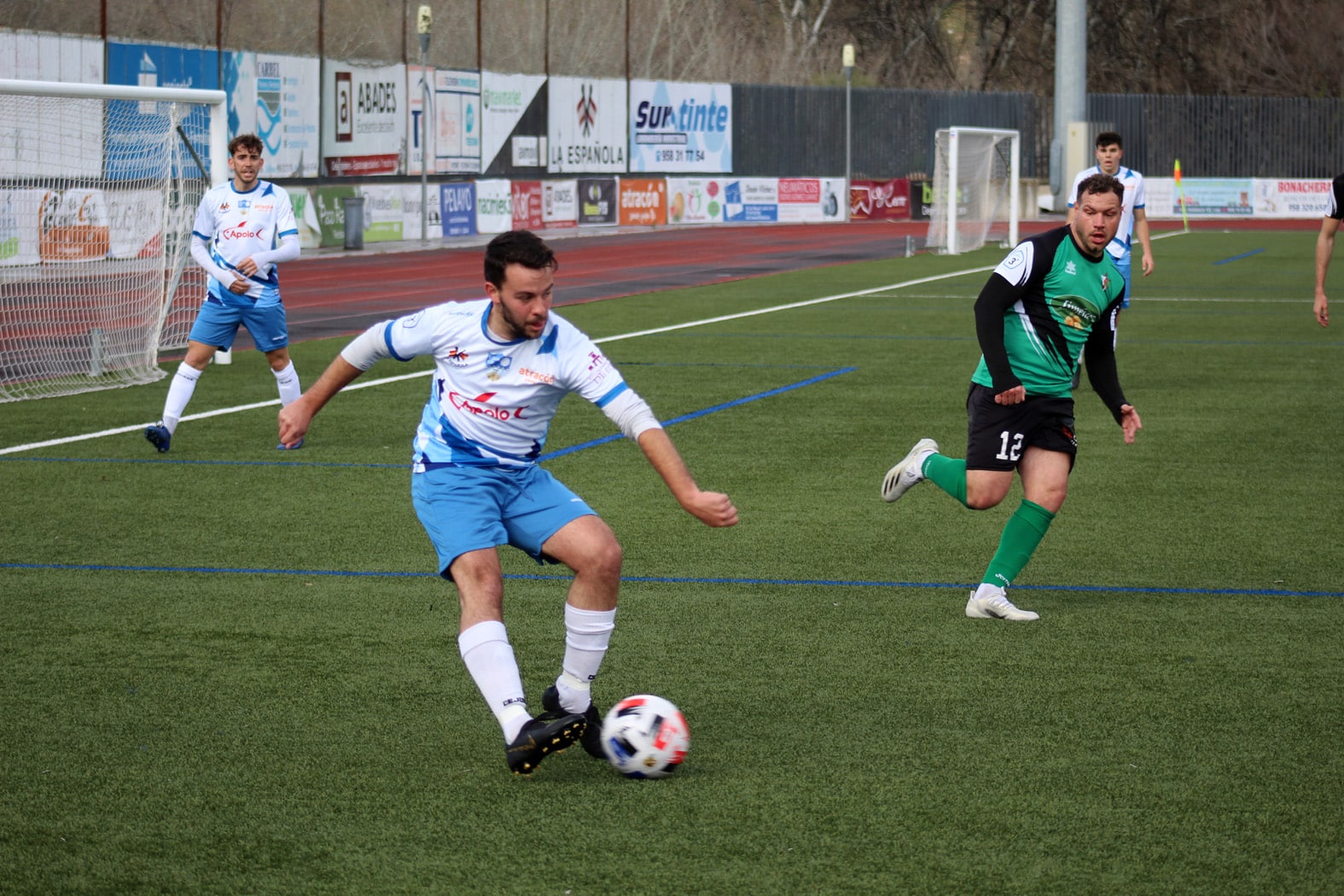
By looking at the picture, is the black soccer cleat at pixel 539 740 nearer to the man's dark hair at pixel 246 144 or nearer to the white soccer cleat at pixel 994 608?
the white soccer cleat at pixel 994 608

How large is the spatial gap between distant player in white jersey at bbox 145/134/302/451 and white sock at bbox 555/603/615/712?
22.7ft

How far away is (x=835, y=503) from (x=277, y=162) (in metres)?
27.6

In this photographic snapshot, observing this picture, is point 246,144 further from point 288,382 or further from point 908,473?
point 908,473

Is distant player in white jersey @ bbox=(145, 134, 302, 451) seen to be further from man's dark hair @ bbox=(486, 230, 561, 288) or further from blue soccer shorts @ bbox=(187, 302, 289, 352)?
man's dark hair @ bbox=(486, 230, 561, 288)

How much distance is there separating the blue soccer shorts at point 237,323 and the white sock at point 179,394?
280 millimetres

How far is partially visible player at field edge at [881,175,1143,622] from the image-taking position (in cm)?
702

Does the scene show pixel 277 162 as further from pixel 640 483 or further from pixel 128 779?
pixel 128 779

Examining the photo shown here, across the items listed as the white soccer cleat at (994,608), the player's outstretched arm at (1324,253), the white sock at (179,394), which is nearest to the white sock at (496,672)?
the white soccer cleat at (994,608)

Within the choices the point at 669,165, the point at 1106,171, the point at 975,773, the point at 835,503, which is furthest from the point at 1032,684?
the point at 669,165

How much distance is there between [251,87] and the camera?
34.3 m

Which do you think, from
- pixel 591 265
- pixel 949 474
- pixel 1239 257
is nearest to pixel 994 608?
pixel 949 474

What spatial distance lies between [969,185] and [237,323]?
24532mm

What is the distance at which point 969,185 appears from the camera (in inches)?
1347

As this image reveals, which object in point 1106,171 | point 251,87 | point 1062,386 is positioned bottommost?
point 1062,386
